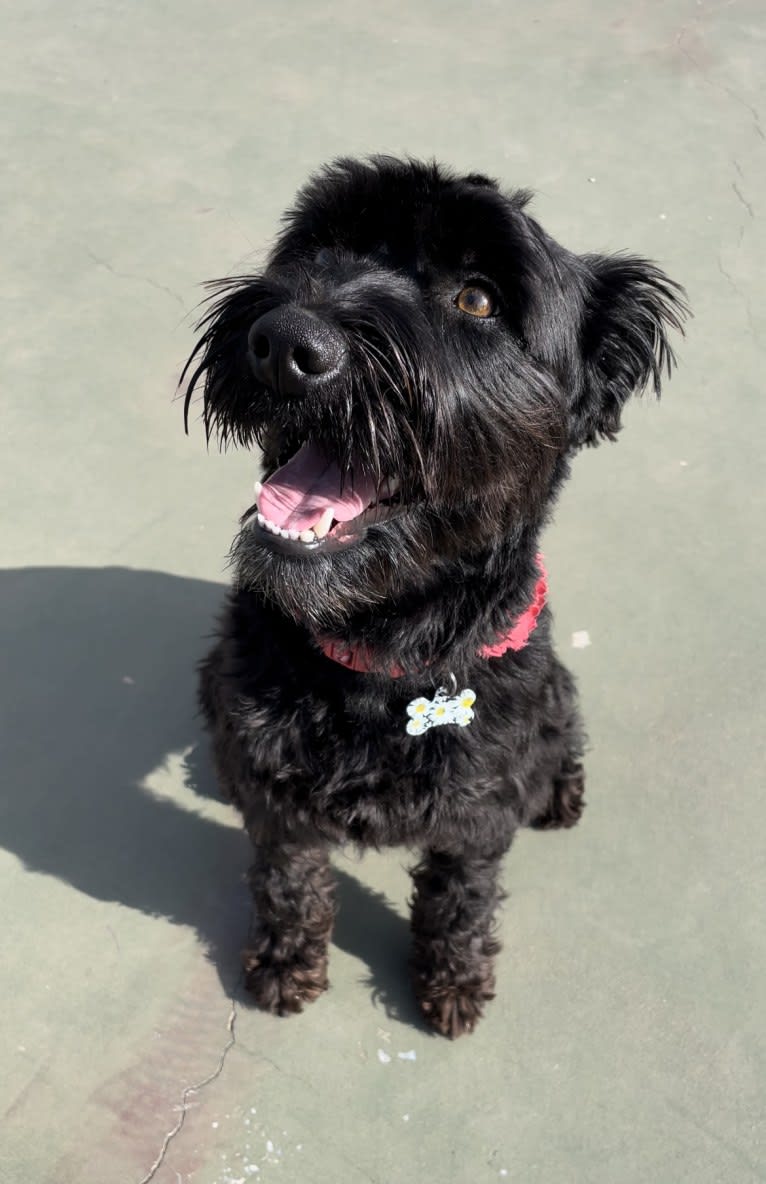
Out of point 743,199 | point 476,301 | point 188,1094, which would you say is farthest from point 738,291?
point 188,1094

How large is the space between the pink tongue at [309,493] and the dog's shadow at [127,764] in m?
1.24

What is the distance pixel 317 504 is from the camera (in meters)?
1.71

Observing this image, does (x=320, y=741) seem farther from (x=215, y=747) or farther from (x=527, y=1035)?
(x=527, y=1035)

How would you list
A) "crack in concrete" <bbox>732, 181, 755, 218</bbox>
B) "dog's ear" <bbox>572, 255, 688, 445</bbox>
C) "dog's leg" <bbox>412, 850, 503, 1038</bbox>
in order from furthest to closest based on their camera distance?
"crack in concrete" <bbox>732, 181, 755, 218</bbox> → "dog's leg" <bbox>412, 850, 503, 1038</bbox> → "dog's ear" <bbox>572, 255, 688, 445</bbox>

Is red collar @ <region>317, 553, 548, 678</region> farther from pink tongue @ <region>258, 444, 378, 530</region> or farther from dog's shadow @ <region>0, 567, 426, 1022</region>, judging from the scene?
dog's shadow @ <region>0, 567, 426, 1022</region>

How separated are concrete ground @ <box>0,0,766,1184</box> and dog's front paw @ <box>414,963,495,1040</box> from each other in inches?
1.9

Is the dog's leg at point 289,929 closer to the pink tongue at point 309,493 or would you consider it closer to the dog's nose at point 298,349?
the pink tongue at point 309,493

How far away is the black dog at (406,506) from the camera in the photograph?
1.58 metres

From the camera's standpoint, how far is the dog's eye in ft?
5.66

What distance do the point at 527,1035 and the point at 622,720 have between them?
932 millimetres

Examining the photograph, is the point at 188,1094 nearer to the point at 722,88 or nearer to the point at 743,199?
the point at 743,199

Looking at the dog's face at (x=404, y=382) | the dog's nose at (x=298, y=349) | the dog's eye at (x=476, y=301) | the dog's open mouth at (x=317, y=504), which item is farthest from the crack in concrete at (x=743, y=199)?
the dog's nose at (x=298, y=349)

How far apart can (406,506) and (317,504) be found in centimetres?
15

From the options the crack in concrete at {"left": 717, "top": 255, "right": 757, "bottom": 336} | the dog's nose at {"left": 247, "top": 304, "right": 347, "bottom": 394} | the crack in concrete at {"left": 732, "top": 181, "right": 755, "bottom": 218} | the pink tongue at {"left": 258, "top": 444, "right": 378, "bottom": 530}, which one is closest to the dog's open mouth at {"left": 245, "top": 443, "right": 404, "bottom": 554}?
the pink tongue at {"left": 258, "top": 444, "right": 378, "bottom": 530}
